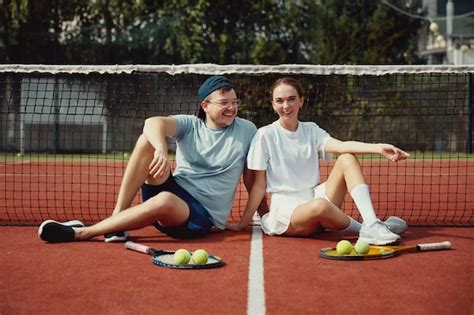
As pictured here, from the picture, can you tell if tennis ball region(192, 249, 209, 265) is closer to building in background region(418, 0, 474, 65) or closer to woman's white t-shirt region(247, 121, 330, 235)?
woman's white t-shirt region(247, 121, 330, 235)

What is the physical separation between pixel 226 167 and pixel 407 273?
1.79 meters

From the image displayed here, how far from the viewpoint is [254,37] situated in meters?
24.6

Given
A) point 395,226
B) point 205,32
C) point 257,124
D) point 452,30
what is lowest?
point 395,226

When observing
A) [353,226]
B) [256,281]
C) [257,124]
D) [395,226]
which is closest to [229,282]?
[256,281]

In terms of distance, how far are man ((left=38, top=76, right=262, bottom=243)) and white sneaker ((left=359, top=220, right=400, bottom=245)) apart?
1018 millimetres

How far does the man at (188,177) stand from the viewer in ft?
18.0

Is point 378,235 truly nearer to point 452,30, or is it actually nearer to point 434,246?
point 434,246

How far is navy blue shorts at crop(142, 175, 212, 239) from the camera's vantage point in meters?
5.66

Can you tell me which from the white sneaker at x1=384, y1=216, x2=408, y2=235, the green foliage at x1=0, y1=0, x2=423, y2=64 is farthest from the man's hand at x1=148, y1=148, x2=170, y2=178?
the green foliage at x1=0, y1=0, x2=423, y2=64

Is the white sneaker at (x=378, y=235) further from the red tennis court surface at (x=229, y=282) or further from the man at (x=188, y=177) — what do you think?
the man at (x=188, y=177)

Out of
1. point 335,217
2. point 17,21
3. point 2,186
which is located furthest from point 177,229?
point 17,21

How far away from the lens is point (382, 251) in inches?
196

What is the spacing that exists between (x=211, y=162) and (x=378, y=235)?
4.38 feet

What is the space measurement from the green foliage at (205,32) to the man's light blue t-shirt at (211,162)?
1725 centimetres
